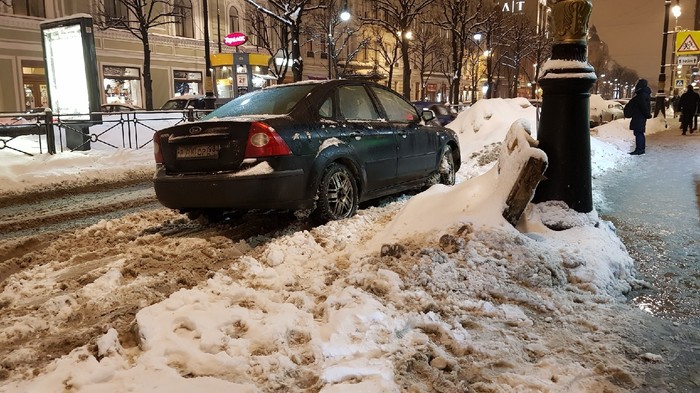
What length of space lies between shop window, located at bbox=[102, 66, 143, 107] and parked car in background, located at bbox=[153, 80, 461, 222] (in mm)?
31113

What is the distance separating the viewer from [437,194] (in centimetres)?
532

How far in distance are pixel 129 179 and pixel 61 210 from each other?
11.2 ft

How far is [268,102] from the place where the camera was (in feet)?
19.8

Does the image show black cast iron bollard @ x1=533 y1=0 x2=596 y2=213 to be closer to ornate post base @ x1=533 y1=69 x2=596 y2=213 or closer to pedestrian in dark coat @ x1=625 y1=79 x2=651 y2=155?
ornate post base @ x1=533 y1=69 x2=596 y2=213

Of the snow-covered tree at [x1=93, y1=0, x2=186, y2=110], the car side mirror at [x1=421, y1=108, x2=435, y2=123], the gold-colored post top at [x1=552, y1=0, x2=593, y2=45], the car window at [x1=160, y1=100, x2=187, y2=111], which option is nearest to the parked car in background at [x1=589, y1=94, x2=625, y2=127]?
Result: the car window at [x1=160, y1=100, x2=187, y2=111]

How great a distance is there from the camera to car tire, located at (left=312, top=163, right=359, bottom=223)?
223 inches

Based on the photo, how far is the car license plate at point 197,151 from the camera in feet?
17.2

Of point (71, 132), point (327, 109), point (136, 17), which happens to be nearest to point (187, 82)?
point (136, 17)

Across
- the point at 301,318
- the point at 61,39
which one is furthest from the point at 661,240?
the point at 61,39

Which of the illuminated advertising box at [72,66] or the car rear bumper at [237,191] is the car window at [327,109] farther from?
the illuminated advertising box at [72,66]

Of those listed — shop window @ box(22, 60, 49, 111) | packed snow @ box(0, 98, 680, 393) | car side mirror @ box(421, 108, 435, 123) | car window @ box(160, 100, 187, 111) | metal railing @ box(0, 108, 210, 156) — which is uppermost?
shop window @ box(22, 60, 49, 111)

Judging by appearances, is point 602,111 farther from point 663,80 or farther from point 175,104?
point 175,104

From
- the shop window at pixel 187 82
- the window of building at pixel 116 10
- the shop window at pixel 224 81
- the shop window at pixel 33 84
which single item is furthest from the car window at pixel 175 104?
the shop window at pixel 187 82

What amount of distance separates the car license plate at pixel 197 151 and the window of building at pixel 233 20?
40166mm
